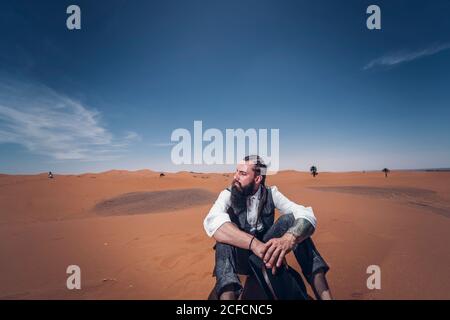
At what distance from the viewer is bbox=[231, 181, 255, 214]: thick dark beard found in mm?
2826

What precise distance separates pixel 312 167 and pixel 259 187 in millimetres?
37686

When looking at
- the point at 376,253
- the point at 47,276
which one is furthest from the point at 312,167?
the point at 47,276

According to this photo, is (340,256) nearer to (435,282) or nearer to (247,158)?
(435,282)

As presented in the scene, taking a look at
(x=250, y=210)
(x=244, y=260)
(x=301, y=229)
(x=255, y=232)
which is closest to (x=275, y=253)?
(x=301, y=229)

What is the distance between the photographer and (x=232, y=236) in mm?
2344

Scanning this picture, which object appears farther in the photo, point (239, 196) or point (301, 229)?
point (239, 196)

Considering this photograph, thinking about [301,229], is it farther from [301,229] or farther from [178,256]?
[178,256]

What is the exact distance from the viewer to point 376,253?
4039 mm

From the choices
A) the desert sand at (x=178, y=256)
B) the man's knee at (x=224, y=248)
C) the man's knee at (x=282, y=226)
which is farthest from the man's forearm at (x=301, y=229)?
the desert sand at (x=178, y=256)

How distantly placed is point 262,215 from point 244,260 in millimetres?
587

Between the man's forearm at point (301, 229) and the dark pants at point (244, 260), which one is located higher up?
the man's forearm at point (301, 229)

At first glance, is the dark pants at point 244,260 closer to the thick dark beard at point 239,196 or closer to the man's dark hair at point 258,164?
the thick dark beard at point 239,196

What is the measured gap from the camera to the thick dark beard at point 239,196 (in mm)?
2826
